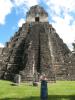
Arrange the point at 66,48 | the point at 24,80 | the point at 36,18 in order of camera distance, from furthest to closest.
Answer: the point at 36,18 → the point at 66,48 → the point at 24,80

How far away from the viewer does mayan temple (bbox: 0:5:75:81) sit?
108 ft

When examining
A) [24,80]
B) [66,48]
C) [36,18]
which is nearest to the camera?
[24,80]

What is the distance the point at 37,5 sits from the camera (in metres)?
42.0

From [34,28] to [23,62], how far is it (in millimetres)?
5420

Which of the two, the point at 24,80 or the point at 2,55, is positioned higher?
the point at 2,55

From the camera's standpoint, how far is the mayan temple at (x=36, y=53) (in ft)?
108

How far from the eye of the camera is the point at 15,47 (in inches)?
1517

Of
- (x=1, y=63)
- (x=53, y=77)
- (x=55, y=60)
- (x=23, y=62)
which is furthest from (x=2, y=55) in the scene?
(x=53, y=77)

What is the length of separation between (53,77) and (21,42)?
942cm

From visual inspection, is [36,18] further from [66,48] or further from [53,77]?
[53,77]

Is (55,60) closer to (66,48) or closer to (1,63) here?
(66,48)

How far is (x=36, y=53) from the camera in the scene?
113 ft

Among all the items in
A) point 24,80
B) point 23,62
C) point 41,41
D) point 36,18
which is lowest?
point 24,80

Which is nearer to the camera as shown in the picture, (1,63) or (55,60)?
(55,60)
